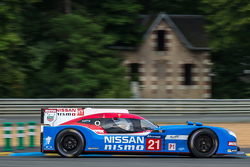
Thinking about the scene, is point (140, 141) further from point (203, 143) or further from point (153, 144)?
point (203, 143)

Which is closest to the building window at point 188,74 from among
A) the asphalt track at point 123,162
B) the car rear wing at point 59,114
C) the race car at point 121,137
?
the asphalt track at point 123,162

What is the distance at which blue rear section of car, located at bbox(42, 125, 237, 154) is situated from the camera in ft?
29.1

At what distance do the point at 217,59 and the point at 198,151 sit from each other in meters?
21.0

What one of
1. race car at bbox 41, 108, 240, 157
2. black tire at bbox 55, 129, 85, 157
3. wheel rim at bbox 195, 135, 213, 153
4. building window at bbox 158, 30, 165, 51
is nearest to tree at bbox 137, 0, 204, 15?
building window at bbox 158, 30, 165, 51

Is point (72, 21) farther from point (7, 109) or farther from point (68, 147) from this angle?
point (68, 147)

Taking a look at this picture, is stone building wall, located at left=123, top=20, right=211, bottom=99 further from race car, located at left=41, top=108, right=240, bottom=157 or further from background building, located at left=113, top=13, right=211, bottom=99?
race car, located at left=41, top=108, right=240, bottom=157

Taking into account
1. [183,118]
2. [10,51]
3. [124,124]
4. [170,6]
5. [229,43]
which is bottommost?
[124,124]

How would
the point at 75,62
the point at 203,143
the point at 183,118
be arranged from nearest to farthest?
the point at 203,143 → the point at 183,118 → the point at 75,62

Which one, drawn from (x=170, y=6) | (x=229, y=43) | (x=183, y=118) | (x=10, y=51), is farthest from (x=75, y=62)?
(x=170, y=6)

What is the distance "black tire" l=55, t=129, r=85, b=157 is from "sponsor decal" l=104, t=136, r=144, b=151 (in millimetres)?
551

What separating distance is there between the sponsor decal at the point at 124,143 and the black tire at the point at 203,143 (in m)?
1.09

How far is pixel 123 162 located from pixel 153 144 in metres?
0.85

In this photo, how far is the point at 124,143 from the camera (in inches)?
349

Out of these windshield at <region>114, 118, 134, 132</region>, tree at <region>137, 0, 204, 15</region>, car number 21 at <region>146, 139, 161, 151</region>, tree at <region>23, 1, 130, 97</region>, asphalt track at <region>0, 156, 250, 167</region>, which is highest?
tree at <region>137, 0, 204, 15</region>
